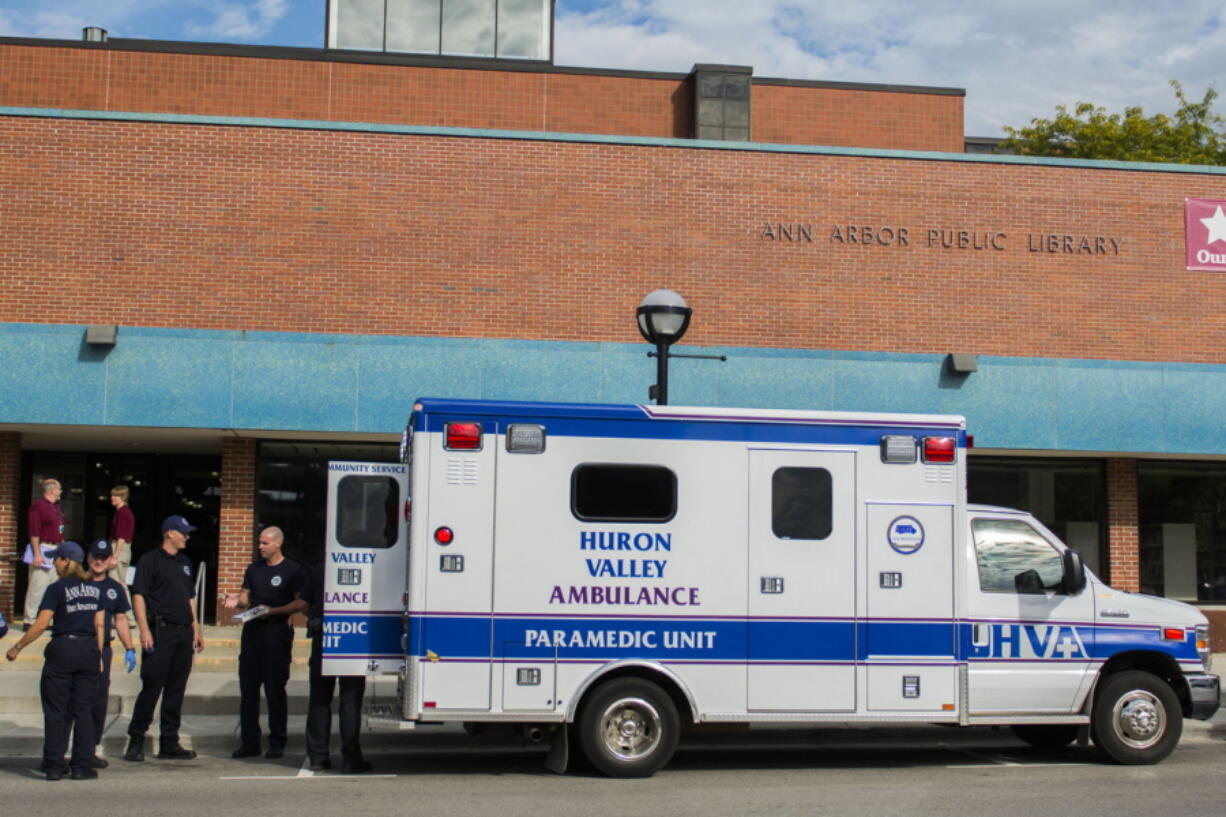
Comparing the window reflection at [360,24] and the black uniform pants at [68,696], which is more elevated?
the window reflection at [360,24]

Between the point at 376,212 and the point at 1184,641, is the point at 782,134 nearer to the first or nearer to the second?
the point at 376,212

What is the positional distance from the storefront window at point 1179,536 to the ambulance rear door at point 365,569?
491 inches

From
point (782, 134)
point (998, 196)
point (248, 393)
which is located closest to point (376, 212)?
point (248, 393)

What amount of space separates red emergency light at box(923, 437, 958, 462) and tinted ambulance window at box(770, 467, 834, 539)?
0.79 metres

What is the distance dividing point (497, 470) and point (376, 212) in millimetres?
8341

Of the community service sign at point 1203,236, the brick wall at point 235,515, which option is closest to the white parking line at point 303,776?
the brick wall at point 235,515

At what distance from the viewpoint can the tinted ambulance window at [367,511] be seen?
9.62m

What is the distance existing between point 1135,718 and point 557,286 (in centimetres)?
923

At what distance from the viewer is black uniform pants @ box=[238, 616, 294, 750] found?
34.0ft

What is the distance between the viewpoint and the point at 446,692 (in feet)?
30.2

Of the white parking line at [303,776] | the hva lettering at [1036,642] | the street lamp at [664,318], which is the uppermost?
the street lamp at [664,318]

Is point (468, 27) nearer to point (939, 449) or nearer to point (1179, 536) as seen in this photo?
point (1179, 536)

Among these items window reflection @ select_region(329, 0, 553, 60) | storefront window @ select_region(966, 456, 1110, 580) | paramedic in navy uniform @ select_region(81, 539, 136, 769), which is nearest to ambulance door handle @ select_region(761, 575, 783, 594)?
paramedic in navy uniform @ select_region(81, 539, 136, 769)

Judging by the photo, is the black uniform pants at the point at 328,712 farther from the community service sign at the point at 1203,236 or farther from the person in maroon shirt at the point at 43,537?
the community service sign at the point at 1203,236
